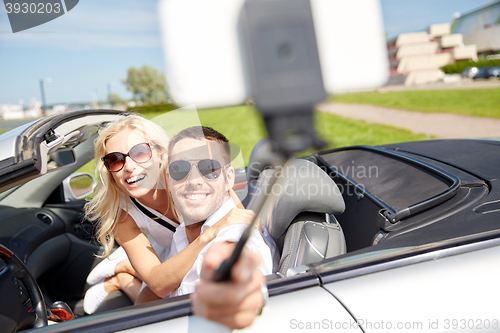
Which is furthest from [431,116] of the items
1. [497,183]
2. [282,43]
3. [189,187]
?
[282,43]

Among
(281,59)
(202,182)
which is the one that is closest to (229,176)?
(202,182)

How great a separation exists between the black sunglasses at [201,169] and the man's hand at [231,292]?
86cm

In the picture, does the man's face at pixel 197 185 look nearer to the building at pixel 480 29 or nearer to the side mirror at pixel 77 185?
the side mirror at pixel 77 185

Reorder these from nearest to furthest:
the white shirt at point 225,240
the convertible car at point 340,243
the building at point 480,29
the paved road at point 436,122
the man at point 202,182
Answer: the convertible car at point 340,243 < the white shirt at point 225,240 < the man at point 202,182 < the paved road at point 436,122 < the building at point 480,29

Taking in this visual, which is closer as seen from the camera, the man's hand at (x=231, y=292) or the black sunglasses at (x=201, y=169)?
the man's hand at (x=231, y=292)

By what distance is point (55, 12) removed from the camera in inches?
79.9

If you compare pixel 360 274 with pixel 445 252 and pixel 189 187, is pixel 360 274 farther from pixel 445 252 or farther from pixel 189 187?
pixel 189 187

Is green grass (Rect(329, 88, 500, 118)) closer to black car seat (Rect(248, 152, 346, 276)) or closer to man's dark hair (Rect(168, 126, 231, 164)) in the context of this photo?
black car seat (Rect(248, 152, 346, 276))

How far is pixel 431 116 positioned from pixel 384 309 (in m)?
15.0

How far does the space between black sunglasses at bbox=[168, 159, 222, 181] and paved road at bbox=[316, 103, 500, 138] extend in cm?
706

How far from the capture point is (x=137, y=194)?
6.14ft

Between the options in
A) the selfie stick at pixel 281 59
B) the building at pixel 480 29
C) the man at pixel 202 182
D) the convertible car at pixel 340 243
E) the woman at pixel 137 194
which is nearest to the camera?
the selfie stick at pixel 281 59

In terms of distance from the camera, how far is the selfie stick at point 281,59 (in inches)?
14.1

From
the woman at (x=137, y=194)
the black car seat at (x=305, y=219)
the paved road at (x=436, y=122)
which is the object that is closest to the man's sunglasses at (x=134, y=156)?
the woman at (x=137, y=194)
